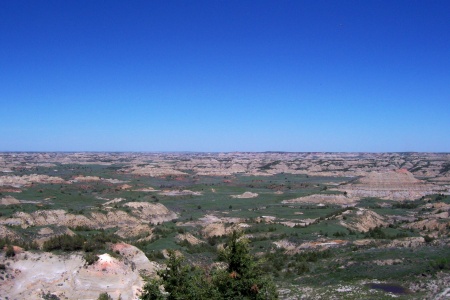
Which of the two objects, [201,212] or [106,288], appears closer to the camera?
[106,288]

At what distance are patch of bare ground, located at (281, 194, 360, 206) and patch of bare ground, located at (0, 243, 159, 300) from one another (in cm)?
6278

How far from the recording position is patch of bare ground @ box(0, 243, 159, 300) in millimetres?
19953

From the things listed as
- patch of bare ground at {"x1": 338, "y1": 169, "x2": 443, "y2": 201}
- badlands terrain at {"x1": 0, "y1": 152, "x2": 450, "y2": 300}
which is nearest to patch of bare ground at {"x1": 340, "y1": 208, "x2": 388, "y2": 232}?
badlands terrain at {"x1": 0, "y1": 152, "x2": 450, "y2": 300}

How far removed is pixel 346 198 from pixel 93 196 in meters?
52.7

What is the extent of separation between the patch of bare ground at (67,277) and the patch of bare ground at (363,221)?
32.2 metres

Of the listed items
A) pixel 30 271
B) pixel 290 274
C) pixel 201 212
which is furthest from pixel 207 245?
pixel 201 212

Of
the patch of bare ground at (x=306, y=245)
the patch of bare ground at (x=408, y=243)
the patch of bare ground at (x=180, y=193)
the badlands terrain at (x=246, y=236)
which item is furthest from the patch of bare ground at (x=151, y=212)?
the patch of bare ground at (x=408, y=243)

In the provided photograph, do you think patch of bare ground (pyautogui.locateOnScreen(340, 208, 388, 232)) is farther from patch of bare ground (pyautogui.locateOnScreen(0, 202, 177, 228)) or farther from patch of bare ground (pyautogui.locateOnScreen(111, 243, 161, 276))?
patch of bare ground (pyautogui.locateOnScreen(111, 243, 161, 276))

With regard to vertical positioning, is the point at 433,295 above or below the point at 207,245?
above

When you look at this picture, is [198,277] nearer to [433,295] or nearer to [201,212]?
[433,295]

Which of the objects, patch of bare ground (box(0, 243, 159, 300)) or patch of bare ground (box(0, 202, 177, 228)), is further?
patch of bare ground (box(0, 202, 177, 228))

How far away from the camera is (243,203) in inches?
3150

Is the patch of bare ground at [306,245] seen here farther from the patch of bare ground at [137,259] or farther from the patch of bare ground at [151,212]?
the patch of bare ground at [151,212]

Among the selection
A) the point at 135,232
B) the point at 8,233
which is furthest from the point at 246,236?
the point at 8,233
